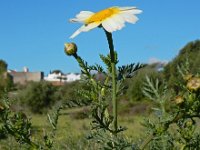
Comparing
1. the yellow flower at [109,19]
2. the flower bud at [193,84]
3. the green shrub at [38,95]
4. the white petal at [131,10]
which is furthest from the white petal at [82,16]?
the green shrub at [38,95]

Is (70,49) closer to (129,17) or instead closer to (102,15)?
(102,15)

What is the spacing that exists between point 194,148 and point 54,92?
33726 millimetres

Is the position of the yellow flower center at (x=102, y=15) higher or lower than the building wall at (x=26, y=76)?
lower

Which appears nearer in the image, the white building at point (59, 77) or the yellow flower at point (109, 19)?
the yellow flower at point (109, 19)

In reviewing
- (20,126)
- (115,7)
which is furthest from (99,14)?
(20,126)

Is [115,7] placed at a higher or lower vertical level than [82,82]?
higher

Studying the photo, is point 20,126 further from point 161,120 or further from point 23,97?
point 23,97

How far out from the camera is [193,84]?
4.35 ft

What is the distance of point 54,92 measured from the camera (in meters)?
35.2

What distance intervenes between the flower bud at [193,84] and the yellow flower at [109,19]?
0.21m

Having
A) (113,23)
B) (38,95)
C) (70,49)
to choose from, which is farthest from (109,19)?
(38,95)

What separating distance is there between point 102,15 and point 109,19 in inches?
2.5

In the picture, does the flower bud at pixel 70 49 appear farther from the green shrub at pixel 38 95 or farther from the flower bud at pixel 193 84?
the green shrub at pixel 38 95

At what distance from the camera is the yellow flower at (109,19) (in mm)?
1304
